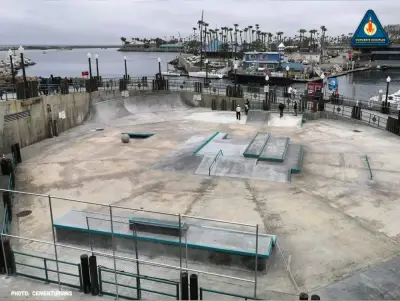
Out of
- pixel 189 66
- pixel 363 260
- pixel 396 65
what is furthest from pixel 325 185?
pixel 396 65

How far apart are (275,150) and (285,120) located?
1052 centimetres

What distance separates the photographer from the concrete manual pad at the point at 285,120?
3173 centimetres

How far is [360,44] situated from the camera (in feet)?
41.0

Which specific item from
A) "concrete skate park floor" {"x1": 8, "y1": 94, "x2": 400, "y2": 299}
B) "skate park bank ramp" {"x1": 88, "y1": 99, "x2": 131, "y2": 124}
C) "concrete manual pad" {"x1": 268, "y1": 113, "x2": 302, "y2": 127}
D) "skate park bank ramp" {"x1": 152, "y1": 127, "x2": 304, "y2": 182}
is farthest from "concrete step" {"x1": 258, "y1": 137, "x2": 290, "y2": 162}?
"skate park bank ramp" {"x1": 88, "y1": 99, "x2": 131, "y2": 124}

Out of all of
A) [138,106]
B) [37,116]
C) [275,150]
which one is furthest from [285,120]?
[37,116]

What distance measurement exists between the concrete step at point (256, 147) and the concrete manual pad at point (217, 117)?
809 cm

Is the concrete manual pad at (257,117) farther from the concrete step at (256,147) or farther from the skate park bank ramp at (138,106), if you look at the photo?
the skate park bank ramp at (138,106)

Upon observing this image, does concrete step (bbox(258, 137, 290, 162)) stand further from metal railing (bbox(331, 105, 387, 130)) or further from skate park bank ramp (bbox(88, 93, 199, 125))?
skate park bank ramp (bbox(88, 93, 199, 125))

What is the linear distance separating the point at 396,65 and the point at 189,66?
7796 cm

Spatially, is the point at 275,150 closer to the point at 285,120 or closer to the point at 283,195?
the point at 283,195

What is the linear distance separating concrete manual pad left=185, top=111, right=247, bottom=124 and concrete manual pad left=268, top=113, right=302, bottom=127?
236 cm

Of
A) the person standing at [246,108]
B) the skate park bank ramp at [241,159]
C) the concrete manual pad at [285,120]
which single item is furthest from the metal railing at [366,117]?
the skate park bank ramp at [241,159]

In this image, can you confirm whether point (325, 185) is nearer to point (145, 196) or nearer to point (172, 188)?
point (172, 188)

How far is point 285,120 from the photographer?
107ft
